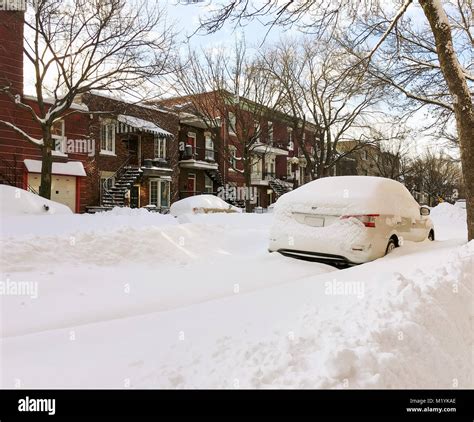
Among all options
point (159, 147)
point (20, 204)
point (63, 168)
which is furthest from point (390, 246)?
point (159, 147)

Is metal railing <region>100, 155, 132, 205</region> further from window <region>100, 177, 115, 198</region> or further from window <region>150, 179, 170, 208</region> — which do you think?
window <region>150, 179, 170, 208</region>

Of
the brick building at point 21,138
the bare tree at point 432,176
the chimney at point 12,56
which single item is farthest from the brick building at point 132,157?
the bare tree at point 432,176

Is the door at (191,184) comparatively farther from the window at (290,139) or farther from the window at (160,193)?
the window at (290,139)

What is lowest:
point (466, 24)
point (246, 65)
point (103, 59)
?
point (103, 59)

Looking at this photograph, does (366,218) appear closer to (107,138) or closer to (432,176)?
(107,138)

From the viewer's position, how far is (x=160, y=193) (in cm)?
2795

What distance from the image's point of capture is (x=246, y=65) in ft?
74.1

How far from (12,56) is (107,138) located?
720 centimetres

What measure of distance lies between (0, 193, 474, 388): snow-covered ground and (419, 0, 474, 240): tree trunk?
222 centimetres

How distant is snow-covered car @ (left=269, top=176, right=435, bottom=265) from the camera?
6027 millimetres

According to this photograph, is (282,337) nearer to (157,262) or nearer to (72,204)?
(157,262)

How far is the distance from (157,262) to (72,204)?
17.1m
